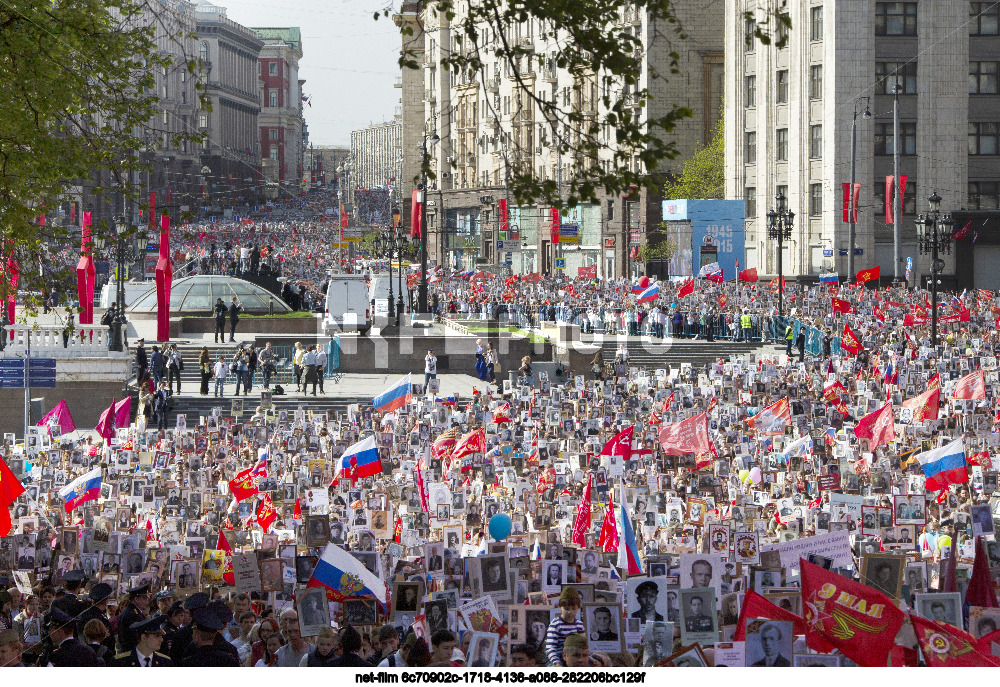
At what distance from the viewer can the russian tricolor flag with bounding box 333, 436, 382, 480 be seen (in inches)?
655

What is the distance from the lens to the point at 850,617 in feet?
27.7

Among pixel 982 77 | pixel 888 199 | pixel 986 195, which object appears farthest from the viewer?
pixel 986 195

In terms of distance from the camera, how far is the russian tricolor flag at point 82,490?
627 inches

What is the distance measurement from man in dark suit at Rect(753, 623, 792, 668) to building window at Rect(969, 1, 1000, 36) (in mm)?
57384

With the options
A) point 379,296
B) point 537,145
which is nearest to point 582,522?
Result: point 379,296

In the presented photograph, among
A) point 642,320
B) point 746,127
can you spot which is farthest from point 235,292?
point 746,127

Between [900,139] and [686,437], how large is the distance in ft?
152

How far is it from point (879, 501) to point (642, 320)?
31.5 m

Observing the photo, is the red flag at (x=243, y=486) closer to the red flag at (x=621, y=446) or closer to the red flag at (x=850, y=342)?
the red flag at (x=621, y=446)

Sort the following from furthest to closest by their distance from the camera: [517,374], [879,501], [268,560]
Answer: [517,374], [879,501], [268,560]

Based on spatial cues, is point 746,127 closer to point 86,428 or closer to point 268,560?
point 86,428

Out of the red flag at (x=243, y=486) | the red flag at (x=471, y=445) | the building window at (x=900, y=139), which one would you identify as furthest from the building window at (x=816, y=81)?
the red flag at (x=243, y=486)

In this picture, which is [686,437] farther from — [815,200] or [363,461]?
[815,200]

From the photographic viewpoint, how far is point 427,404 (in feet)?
76.1
